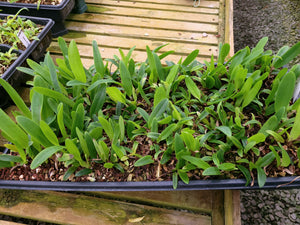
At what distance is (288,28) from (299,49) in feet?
6.24

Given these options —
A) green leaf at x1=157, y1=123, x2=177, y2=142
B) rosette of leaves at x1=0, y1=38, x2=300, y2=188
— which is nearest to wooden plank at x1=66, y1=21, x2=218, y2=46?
rosette of leaves at x1=0, y1=38, x2=300, y2=188

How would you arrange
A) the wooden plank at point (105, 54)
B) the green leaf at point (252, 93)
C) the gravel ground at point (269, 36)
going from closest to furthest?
the green leaf at point (252, 93)
the gravel ground at point (269, 36)
the wooden plank at point (105, 54)

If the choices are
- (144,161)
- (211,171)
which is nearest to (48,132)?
(144,161)

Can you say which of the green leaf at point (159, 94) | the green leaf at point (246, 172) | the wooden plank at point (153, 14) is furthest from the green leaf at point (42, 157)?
the wooden plank at point (153, 14)

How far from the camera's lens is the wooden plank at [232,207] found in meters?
0.87

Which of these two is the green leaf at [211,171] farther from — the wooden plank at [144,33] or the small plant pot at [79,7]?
the small plant pot at [79,7]

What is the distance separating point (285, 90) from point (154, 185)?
525 millimetres

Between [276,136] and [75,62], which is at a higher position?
[75,62]

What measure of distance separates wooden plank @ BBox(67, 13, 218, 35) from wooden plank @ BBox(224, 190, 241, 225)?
119 cm

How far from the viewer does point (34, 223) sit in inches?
40.9

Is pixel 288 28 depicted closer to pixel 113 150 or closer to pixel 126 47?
pixel 126 47

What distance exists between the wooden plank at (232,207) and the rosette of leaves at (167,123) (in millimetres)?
149

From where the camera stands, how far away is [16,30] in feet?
4.51

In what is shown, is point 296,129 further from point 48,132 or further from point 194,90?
point 48,132
